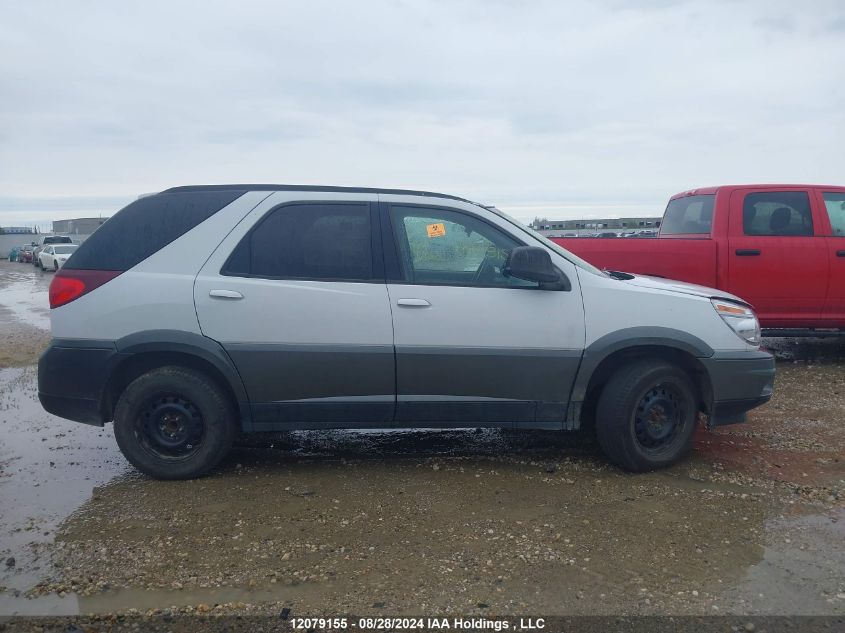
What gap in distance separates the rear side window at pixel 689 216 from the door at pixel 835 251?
47.1 inches

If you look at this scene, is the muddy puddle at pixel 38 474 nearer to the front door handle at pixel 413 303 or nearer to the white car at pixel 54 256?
the front door handle at pixel 413 303

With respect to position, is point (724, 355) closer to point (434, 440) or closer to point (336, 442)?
point (434, 440)

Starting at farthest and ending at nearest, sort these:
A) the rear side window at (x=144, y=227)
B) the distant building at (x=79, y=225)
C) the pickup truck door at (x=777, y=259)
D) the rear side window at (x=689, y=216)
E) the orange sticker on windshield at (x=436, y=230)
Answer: the distant building at (x=79, y=225), the rear side window at (x=689, y=216), the pickup truck door at (x=777, y=259), the orange sticker on windshield at (x=436, y=230), the rear side window at (x=144, y=227)

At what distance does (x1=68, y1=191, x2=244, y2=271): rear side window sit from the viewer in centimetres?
445

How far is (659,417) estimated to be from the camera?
15.2ft

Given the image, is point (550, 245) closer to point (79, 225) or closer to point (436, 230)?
point (436, 230)

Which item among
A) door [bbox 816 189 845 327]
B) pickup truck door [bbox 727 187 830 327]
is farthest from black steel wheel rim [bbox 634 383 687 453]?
door [bbox 816 189 845 327]

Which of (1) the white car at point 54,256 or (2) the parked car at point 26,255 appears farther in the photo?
(2) the parked car at point 26,255

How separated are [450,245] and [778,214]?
15.9 feet

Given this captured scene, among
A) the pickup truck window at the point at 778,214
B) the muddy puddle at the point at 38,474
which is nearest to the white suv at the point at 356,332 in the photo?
the muddy puddle at the point at 38,474

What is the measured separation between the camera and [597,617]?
299cm

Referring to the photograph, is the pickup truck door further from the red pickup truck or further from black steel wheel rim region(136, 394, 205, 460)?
black steel wheel rim region(136, 394, 205, 460)

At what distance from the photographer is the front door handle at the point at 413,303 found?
4.38 m

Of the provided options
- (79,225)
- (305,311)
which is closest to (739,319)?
(305,311)
